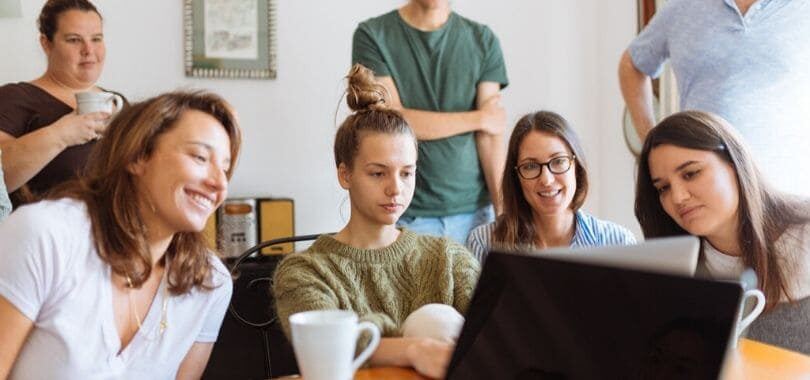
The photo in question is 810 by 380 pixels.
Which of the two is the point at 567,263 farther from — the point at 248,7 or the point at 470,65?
the point at 248,7

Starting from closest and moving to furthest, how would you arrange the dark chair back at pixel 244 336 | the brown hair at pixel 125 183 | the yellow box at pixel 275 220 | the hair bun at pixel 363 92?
the brown hair at pixel 125 183 < the hair bun at pixel 363 92 < the dark chair back at pixel 244 336 < the yellow box at pixel 275 220

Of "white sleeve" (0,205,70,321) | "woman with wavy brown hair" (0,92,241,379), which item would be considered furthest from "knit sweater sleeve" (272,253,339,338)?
"white sleeve" (0,205,70,321)

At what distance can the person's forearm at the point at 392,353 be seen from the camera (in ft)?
3.92

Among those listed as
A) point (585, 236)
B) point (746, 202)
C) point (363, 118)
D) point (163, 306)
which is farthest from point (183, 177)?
point (746, 202)

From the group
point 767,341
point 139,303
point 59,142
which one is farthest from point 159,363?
point 767,341

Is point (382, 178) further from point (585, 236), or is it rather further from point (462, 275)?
point (585, 236)

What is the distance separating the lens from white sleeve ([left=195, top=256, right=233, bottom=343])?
4.91 feet

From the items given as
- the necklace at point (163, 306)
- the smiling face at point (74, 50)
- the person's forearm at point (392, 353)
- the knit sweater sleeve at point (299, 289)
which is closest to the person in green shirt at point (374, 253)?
the knit sweater sleeve at point (299, 289)

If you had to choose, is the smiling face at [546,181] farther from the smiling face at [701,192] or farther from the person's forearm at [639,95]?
the person's forearm at [639,95]

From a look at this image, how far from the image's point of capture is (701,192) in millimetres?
1605

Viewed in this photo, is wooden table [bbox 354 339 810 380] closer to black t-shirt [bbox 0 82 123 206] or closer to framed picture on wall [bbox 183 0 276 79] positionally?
black t-shirt [bbox 0 82 123 206]

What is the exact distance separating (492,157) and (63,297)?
1463 millimetres

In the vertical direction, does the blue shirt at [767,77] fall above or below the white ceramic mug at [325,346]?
above

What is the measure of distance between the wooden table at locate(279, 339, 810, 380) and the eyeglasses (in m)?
0.73
